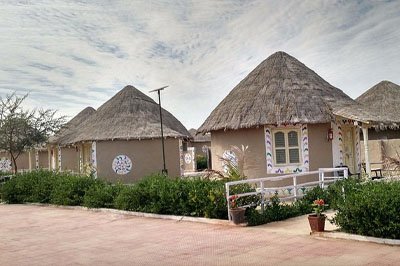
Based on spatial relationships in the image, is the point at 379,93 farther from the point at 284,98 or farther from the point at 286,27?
the point at 286,27

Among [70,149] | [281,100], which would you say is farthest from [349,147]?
[70,149]

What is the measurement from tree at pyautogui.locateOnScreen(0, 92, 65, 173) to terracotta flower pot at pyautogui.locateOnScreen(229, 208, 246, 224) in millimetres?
17649

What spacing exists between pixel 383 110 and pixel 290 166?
42.8ft

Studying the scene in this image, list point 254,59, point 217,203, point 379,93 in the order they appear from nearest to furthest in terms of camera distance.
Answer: point 217,203, point 254,59, point 379,93

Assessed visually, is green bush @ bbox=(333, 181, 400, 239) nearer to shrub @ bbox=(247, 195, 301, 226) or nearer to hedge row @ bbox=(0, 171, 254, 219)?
shrub @ bbox=(247, 195, 301, 226)

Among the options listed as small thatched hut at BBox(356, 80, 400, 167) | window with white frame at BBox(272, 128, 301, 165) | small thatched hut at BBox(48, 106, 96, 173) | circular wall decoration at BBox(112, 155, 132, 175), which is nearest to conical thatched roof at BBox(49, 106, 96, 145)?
small thatched hut at BBox(48, 106, 96, 173)

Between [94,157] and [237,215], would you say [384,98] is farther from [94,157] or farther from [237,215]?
[237,215]

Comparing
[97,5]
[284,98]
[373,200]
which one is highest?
[97,5]

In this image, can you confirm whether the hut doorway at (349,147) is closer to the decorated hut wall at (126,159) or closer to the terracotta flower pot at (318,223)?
the terracotta flower pot at (318,223)

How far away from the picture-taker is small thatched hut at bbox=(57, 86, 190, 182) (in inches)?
923

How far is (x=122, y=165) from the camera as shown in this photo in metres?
23.5

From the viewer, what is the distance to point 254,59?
21.7 meters

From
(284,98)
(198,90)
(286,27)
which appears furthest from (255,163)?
(198,90)

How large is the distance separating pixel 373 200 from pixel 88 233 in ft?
20.1
